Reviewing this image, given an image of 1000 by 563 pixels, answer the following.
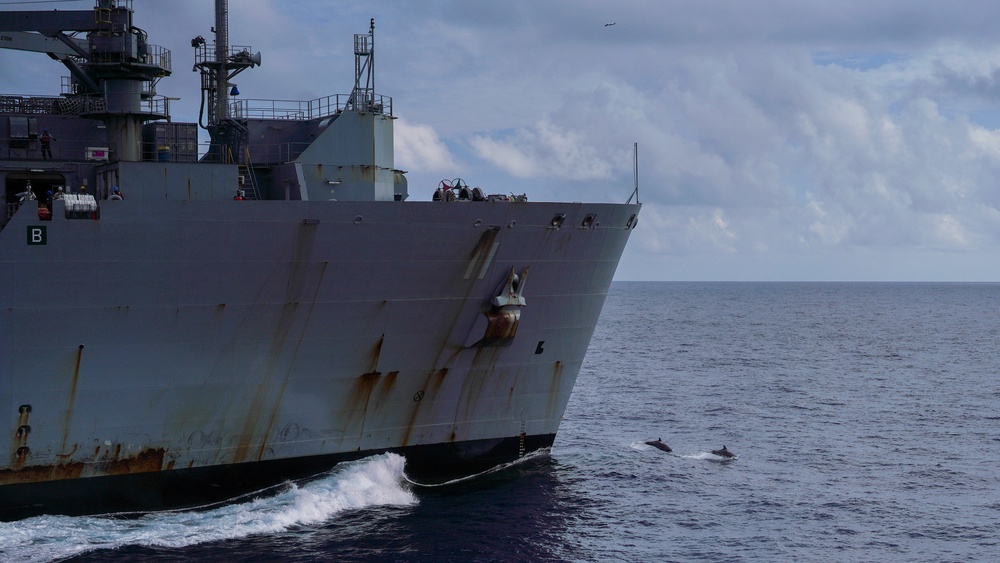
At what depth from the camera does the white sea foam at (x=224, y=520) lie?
21.6 meters

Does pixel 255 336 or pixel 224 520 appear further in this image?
pixel 224 520

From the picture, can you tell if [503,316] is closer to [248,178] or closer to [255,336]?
[255,336]

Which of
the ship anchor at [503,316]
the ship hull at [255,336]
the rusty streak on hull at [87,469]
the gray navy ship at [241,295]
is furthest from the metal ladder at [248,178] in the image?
the rusty streak on hull at [87,469]

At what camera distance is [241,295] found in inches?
896

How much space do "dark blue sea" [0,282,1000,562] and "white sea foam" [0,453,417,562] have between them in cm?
5

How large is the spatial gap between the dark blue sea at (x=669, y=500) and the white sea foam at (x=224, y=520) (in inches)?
1.9

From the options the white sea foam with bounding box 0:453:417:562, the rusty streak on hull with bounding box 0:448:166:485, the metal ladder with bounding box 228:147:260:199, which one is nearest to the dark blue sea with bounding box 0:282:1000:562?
the white sea foam with bounding box 0:453:417:562

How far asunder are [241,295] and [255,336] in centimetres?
111

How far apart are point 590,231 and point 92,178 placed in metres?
13.4

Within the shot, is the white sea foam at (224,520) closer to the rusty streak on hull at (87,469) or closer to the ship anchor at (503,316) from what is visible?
the rusty streak on hull at (87,469)

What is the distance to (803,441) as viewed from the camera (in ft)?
124

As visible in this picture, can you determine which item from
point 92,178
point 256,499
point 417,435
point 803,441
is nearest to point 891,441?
point 803,441

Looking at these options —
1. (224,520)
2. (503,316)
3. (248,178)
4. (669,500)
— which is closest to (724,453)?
(669,500)

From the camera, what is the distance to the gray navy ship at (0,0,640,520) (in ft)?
71.0
